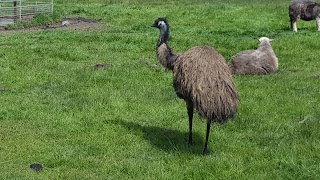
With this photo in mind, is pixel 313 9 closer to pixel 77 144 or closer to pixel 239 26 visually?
pixel 239 26

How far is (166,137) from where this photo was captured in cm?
1025

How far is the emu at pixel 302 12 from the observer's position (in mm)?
24719

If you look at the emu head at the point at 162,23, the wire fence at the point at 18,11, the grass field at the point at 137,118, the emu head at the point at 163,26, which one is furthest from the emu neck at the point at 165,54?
the wire fence at the point at 18,11

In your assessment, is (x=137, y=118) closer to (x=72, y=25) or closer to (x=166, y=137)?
(x=166, y=137)

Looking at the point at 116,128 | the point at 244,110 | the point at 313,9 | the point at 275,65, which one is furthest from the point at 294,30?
the point at 116,128

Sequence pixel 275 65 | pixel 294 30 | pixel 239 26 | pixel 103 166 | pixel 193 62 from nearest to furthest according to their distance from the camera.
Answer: pixel 103 166
pixel 193 62
pixel 275 65
pixel 294 30
pixel 239 26

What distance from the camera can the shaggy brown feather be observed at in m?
8.89

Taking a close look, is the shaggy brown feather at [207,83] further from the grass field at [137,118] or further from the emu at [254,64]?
the emu at [254,64]

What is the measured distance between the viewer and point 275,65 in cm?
1584

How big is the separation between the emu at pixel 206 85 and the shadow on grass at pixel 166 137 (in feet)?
0.70

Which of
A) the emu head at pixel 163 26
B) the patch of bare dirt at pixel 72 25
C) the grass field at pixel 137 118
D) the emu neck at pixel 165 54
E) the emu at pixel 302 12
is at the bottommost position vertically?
the patch of bare dirt at pixel 72 25

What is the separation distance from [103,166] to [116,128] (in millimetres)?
2026

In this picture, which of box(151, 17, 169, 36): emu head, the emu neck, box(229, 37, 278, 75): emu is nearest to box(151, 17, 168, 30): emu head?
box(151, 17, 169, 36): emu head

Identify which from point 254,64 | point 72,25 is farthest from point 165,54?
point 72,25
